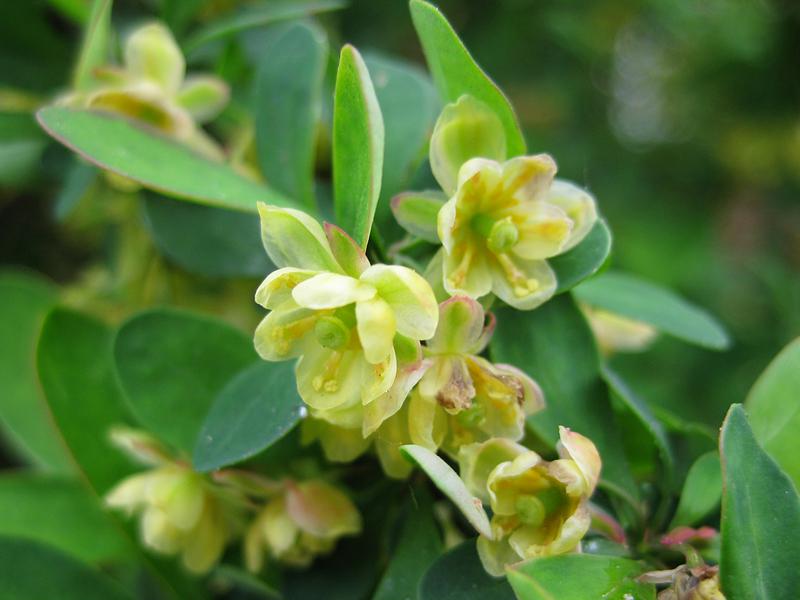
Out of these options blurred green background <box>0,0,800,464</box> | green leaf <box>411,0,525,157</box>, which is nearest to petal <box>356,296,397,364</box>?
green leaf <box>411,0,525,157</box>

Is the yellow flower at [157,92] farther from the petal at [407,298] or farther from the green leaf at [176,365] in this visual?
the petal at [407,298]

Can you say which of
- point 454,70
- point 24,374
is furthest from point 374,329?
point 24,374

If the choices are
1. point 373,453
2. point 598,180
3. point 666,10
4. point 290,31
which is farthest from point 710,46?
point 373,453

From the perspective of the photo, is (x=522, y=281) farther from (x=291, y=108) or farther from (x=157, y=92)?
(x=157, y=92)

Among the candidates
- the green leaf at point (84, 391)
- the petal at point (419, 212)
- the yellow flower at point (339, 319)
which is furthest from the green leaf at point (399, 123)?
the green leaf at point (84, 391)

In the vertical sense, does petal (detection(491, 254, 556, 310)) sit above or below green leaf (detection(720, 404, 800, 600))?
above

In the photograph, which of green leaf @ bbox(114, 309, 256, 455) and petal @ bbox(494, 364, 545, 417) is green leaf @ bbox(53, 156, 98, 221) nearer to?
green leaf @ bbox(114, 309, 256, 455)
